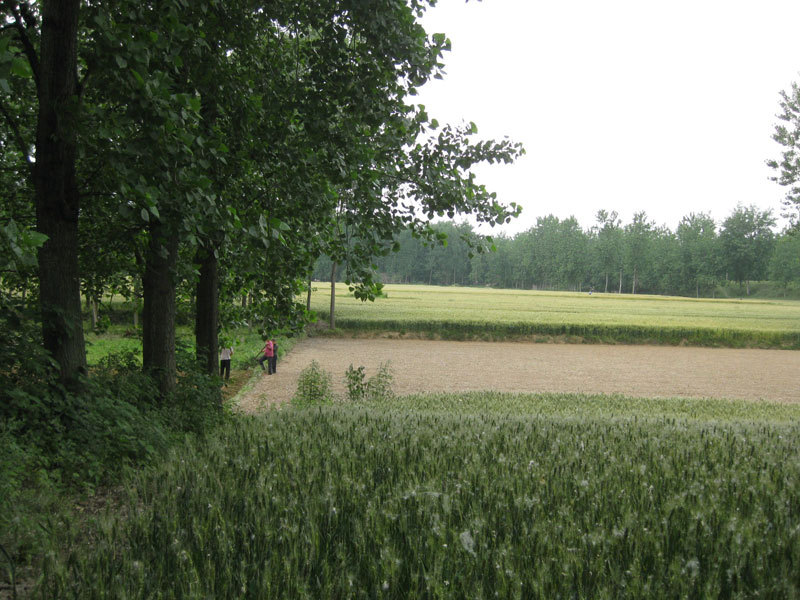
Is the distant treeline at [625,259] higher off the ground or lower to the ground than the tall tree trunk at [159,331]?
higher

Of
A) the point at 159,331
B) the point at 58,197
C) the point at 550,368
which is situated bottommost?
the point at 550,368

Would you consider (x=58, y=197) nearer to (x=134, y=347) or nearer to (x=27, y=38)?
(x=27, y=38)

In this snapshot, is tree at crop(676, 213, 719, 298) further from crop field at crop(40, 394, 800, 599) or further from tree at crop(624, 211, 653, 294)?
crop field at crop(40, 394, 800, 599)

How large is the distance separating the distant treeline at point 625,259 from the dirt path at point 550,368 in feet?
200

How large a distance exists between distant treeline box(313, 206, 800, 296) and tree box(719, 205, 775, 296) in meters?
0.21

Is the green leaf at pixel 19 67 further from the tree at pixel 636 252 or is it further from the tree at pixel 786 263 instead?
the tree at pixel 636 252

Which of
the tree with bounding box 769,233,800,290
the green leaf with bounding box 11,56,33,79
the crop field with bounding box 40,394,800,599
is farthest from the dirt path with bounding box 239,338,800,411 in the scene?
the tree with bounding box 769,233,800,290

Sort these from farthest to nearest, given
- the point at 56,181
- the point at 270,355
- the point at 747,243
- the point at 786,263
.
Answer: the point at 747,243 < the point at 786,263 < the point at 270,355 < the point at 56,181

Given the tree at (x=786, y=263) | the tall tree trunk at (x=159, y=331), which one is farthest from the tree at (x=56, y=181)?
the tree at (x=786, y=263)

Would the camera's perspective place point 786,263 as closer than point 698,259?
Yes

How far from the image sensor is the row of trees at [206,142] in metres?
4.01

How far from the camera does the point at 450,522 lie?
3160 mm

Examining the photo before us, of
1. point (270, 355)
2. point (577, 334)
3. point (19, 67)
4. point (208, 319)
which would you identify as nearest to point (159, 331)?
point (208, 319)

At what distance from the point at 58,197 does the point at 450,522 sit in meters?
4.77
